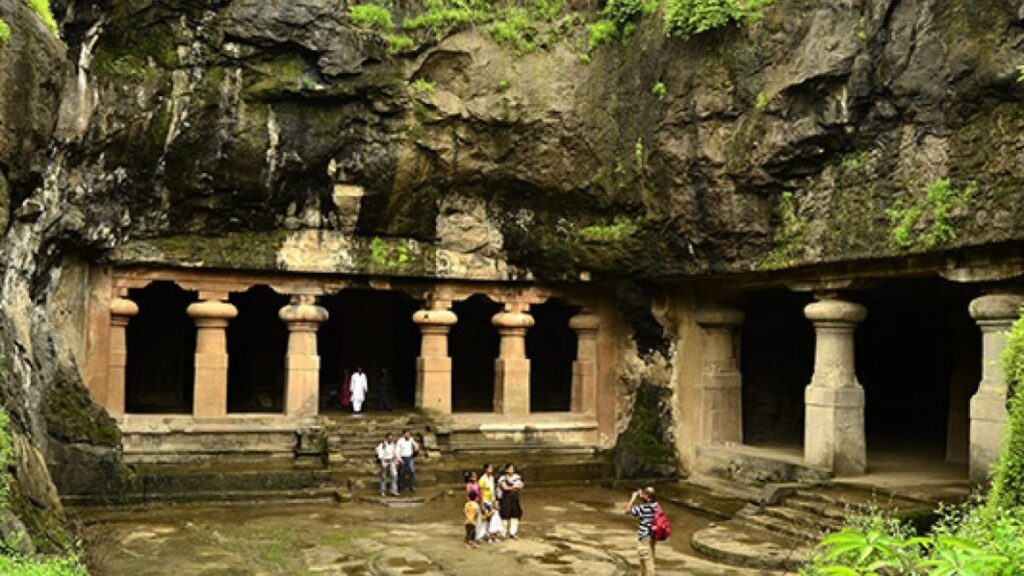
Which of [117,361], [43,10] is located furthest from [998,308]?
[117,361]

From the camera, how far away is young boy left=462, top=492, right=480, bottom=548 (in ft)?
43.1

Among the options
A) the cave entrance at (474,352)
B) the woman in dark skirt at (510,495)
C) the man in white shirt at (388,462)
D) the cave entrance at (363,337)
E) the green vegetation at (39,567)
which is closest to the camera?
the green vegetation at (39,567)

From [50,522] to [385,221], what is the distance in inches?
371

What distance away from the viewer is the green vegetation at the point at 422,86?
1731cm

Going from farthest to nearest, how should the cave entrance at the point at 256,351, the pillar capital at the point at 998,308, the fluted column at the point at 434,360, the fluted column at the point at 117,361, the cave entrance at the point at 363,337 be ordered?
the cave entrance at the point at 363,337 < the cave entrance at the point at 256,351 < the fluted column at the point at 434,360 < the fluted column at the point at 117,361 < the pillar capital at the point at 998,308

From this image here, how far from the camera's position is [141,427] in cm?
1723

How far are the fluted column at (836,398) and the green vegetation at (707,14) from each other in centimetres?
444

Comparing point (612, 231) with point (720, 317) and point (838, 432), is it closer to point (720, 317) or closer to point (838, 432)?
point (720, 317)

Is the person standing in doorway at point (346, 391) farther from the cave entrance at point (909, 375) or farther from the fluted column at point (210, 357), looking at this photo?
the cave entrance at point (909, 375)

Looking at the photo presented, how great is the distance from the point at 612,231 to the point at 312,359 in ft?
18.8

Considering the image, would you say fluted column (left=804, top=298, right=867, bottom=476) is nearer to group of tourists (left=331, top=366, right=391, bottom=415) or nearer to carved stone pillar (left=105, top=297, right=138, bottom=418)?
group of tourists (left=331, top=366, right=391, bottom=415)

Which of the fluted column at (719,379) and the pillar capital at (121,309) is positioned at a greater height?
the pillar capital at (121,309)

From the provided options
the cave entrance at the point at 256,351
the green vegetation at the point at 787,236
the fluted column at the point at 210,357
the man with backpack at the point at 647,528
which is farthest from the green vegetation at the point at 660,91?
the cave entrance at the point at 256,351

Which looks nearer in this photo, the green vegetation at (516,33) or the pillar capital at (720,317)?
the green vegetation at (516,33)
